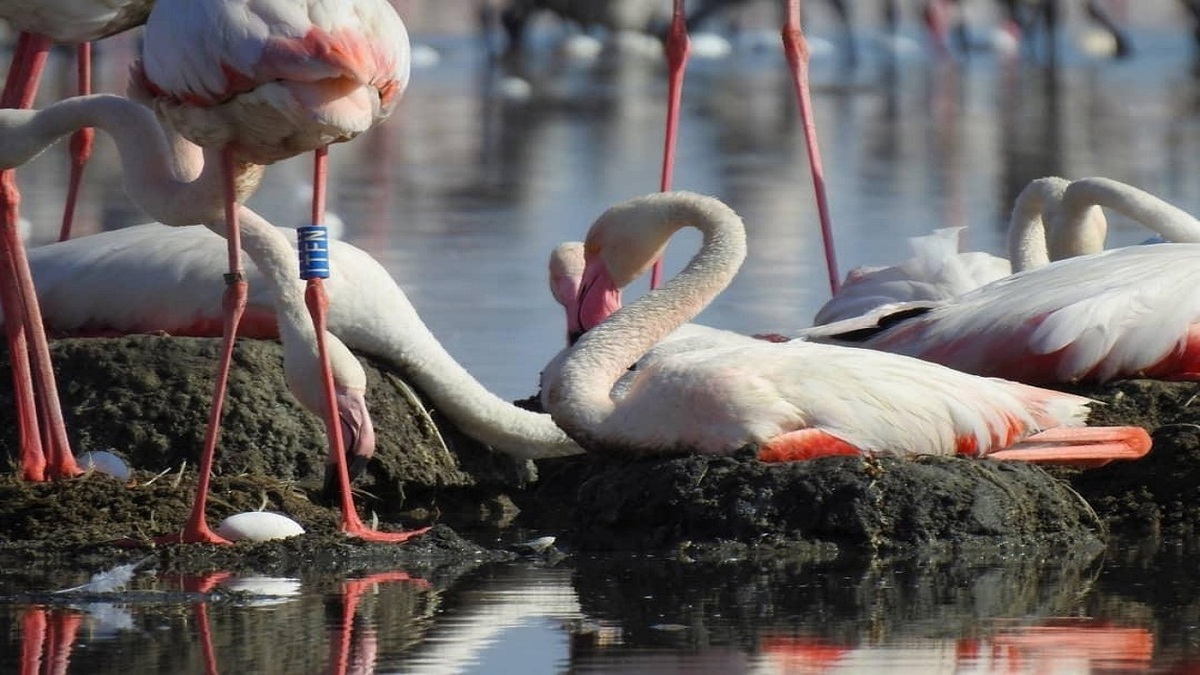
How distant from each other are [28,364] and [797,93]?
3.80m

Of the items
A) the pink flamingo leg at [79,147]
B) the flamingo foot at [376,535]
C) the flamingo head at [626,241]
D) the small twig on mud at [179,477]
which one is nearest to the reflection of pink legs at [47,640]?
the flamingo foot at [376,535]

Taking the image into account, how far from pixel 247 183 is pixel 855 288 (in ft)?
9.20

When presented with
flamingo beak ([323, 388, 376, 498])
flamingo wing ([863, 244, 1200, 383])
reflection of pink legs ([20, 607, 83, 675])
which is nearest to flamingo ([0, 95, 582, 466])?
flamingo beak ([323, 388, 376, 498])

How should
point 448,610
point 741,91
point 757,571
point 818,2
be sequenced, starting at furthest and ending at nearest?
point 818,2 → point 741,91 → point 757,571 → point 448,610

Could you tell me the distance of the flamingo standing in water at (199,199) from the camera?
22.0 ft

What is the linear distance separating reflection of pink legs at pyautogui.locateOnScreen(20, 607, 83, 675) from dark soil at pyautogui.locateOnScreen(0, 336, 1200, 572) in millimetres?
799

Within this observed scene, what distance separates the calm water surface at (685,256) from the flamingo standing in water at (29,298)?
100 cm

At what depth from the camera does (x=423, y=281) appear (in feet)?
37.5

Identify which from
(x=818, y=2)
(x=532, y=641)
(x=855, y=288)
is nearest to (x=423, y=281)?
(x=855, y=288)

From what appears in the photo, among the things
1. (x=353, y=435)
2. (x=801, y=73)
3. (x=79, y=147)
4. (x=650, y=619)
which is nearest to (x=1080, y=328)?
(x=353, y=435)

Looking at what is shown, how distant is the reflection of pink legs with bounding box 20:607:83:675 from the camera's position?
4746mm

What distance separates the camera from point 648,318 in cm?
706

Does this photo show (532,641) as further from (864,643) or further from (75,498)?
(75,498)

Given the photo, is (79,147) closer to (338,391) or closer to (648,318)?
(338,391)
